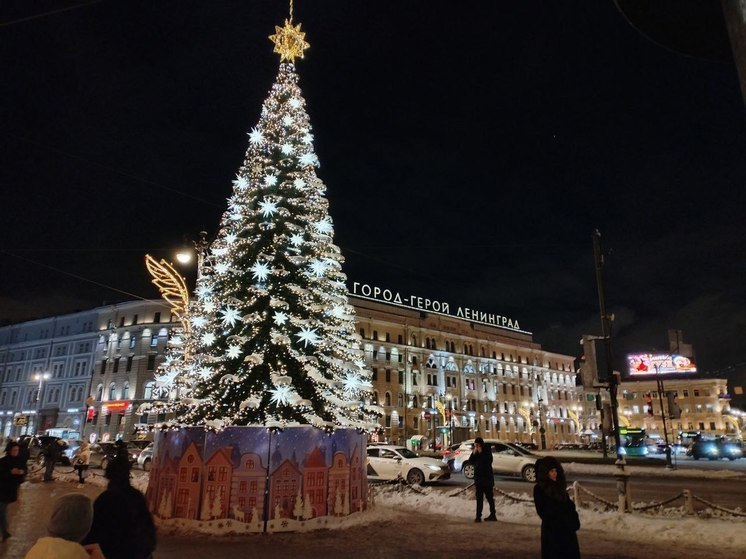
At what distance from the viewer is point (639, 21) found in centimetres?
386

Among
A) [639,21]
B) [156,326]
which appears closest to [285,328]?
[639,21]

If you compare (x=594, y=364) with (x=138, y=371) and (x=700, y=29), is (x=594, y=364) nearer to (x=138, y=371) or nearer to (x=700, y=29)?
(x=700, y=29)

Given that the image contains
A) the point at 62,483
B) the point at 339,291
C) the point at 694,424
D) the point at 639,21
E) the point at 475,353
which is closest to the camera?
the point at 639,21

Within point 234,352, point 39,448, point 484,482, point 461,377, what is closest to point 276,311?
point 234,352

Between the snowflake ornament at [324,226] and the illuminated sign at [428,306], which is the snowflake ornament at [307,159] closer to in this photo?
the snowflake ornament at [324,226]

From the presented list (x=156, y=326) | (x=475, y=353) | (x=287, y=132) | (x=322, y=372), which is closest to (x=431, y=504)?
(x=322, y=372)

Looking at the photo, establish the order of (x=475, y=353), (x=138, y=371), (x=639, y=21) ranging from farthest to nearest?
(x=475, y=353) < (x=138, y=371) < (x=639, y=21)

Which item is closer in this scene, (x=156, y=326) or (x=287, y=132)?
(x=287, y=132)

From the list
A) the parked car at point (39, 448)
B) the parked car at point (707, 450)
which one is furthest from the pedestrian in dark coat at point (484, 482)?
the parked car at point (707, 450)

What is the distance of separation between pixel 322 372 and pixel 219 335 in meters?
2.68

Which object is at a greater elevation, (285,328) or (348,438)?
(285,328)

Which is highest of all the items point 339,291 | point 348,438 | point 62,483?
point 339,291

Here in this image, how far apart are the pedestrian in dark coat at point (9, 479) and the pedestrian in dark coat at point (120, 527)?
653 cm

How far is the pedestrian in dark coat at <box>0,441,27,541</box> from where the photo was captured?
977cm
